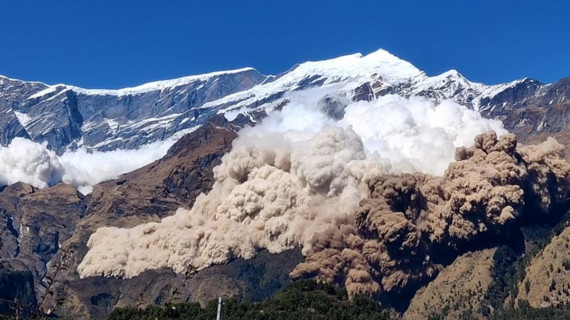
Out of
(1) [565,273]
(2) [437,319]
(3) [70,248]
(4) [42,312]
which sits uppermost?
(3) [70,248]

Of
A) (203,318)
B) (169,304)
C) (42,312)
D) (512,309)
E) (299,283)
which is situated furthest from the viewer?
(512,309)

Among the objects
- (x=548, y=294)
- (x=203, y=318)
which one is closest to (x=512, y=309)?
(x=548, y=294)

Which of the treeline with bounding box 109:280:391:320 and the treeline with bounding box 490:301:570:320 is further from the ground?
the treeline with bounding box 109:280:391:320

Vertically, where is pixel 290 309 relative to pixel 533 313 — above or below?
above

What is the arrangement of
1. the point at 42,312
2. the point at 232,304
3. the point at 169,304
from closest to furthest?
the point at 42,312, the point at 169,304, the point at 232,304

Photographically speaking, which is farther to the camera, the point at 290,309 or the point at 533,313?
the point at 533,313

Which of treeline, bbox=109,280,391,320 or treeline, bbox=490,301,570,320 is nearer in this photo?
treeline, bbox=109,280,391,320

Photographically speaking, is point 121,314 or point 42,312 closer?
point 42,312

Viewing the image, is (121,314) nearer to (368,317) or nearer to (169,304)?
(368,317)
